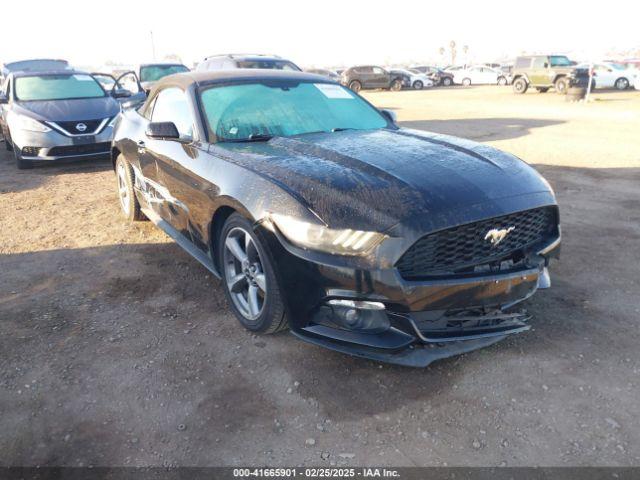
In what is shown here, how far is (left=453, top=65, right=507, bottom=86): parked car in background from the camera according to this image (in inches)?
1424

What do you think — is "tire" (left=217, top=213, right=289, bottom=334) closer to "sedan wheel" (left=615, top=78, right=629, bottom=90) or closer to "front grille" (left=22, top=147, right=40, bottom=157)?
"front grille" (left=22, top=147, right=40, bottom=157)

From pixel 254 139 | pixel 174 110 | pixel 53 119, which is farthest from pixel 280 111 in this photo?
pixel 53 119

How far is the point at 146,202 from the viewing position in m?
4.76

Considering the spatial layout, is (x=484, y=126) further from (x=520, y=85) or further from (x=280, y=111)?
(x=520, y=85)

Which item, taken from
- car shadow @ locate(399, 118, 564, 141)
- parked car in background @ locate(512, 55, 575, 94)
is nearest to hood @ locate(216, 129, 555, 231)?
car shadow @ locate(399, 118, 564, 141)

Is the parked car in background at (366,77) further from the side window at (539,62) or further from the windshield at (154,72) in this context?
the windshield at (154,72)

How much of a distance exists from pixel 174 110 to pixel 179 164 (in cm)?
70

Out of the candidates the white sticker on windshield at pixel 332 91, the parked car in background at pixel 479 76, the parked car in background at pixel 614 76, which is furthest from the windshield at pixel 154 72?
the parked car in background at pixel 479 76

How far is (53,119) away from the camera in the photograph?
7.96m

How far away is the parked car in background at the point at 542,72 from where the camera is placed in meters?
23.8

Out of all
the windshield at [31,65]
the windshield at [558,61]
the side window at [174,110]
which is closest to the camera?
the side window at [174,110]

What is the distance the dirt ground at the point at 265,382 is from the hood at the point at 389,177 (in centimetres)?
90

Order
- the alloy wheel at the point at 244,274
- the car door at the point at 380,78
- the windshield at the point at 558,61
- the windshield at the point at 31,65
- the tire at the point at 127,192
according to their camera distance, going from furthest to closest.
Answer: the car door at the point at 380,78 < the windshield at the point at 558,61 < the windshield at the point at 31,65 < the tire at the point at 127,192 < the alloy wheel at the point at 244,274

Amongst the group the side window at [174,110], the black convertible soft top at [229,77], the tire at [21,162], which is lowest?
the tire at [21,162]
